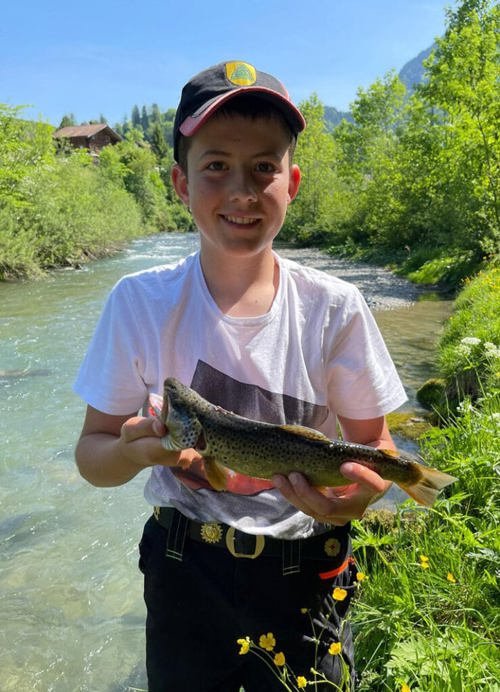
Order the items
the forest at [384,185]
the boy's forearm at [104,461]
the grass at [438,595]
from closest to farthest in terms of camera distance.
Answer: the boy's forearm at [104,461]
the grass at [438,595]
the forest at [384,185]

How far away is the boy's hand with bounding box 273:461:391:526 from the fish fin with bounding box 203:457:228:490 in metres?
0.18

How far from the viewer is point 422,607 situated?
3047mm

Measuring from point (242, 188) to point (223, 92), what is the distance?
36 cm

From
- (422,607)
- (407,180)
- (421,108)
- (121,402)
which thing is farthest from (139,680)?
(407,180)

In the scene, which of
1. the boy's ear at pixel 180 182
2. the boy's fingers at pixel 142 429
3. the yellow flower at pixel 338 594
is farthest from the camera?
the boy's ear at pixel 180 182

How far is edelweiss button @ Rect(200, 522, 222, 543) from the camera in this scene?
209 centimetres

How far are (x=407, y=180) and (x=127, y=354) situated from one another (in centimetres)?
3434

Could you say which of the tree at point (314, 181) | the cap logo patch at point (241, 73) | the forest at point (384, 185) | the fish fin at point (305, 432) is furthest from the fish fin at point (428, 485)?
the tree at point (314, 181)

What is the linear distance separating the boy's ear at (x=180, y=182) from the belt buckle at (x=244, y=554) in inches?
53.2

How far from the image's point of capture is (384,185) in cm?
3719

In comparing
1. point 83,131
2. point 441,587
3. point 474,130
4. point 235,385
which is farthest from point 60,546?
point 83,131

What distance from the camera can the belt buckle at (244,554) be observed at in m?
2.05

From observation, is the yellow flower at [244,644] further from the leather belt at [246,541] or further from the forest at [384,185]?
→ the forest at [384,185]

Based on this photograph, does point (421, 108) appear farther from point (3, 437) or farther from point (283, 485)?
point (283, 485)
